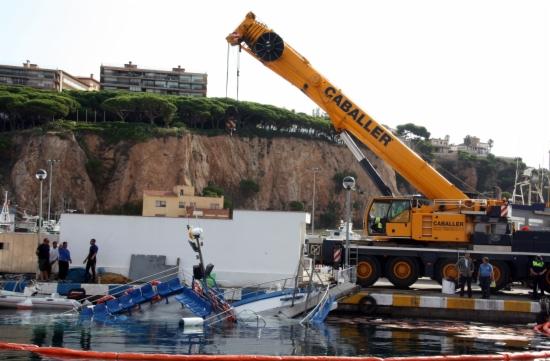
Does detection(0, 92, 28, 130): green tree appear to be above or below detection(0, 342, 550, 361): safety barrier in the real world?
above

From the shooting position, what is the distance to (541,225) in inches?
1804

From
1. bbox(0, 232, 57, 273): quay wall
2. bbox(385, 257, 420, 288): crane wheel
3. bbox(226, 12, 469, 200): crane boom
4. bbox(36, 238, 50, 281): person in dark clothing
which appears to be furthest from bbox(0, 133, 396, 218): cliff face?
bbox(385, 257, 420, 288): crane wheel

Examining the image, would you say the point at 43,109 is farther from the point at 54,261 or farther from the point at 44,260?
the point at 44,260

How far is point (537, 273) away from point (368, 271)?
5087 millimetres

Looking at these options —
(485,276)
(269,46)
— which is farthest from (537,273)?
(269,46)

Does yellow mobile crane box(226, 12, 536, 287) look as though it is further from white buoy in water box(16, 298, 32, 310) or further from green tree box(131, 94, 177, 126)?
green tree box(131, 94, 177, 126)

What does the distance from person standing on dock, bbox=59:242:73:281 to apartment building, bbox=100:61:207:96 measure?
358ft

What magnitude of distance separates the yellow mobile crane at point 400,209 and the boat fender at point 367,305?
211 cm

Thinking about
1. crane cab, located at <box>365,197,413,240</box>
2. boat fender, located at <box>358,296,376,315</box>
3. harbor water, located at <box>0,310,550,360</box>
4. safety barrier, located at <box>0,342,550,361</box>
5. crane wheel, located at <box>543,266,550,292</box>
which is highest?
crane cab, located at <box>365,197,413,240</box>

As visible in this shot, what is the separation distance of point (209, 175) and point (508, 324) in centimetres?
7554

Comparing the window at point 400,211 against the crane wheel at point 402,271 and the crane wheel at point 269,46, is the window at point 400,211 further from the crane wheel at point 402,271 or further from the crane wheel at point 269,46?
the crane wheel at point 269,46

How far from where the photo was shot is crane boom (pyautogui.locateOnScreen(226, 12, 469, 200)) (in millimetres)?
25594

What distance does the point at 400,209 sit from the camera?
25281mm

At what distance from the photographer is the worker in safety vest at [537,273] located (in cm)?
2294
